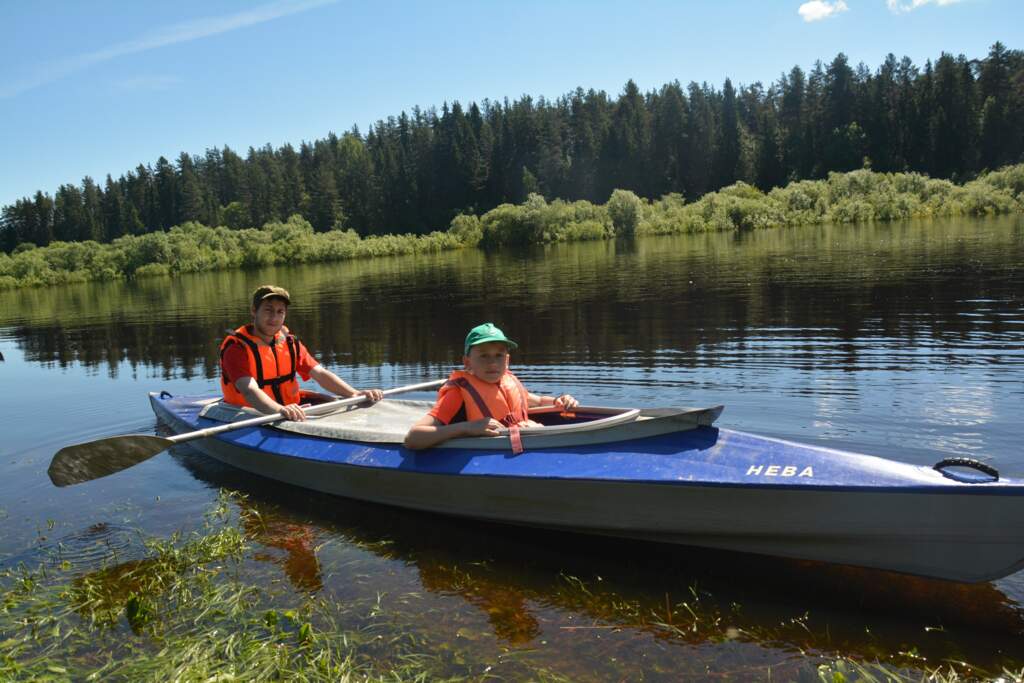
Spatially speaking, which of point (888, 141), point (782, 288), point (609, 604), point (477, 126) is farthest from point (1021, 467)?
point (477, 126)

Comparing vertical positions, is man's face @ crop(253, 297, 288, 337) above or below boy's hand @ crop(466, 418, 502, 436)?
above

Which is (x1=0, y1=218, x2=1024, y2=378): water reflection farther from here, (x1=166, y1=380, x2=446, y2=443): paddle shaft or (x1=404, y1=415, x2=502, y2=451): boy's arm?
(x1=404, y1=415, x2=502, y2=451): boy's arm

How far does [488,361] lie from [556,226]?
69067mm

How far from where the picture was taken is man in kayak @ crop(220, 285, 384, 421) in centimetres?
770

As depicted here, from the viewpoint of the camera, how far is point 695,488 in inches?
191

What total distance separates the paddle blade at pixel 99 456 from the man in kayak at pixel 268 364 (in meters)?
0.99

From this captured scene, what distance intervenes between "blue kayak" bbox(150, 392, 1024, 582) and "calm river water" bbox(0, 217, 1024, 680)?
0.35 meters

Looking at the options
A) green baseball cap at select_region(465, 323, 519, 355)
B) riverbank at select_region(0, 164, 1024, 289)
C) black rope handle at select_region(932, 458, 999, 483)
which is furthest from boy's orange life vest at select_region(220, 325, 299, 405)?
riverbank at select_region(0, 164, 1024, 289)

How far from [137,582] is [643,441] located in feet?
13.3

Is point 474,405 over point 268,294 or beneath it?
beneath

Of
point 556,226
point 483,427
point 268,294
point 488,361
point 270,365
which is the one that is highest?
point 556,226

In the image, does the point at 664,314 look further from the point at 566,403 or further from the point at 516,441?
the point at 516,441

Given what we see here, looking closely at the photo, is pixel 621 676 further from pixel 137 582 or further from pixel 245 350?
pixel 245 350

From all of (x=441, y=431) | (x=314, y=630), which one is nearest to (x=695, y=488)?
(x=441, y=431)
